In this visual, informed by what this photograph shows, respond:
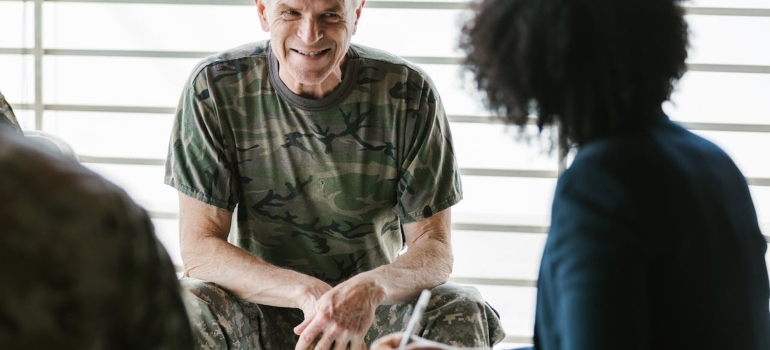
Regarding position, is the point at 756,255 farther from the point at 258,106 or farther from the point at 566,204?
the point at 258,106

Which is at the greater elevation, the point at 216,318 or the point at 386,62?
the point at 386,62

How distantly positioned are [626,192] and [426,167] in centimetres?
138

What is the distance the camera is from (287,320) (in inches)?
111

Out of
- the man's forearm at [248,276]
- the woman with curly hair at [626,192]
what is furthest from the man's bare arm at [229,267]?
the woman with curly hair at [626,192]

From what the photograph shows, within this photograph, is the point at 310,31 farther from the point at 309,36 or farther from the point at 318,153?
the point at 318,153

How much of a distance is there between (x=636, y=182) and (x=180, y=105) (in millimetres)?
1724

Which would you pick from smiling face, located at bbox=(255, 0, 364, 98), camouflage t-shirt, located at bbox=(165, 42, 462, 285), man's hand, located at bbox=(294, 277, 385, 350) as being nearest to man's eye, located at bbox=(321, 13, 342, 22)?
smiling face, located at bbox=(255, 0, 364, 98)

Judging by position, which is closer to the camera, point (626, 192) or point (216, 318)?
point (626, 192)

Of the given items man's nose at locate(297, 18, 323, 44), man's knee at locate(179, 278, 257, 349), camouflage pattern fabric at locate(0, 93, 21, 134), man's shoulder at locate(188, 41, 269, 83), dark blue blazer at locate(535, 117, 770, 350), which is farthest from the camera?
man's shoulder at locate(188, 41, 269, 83)

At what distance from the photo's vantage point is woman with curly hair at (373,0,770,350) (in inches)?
56.4

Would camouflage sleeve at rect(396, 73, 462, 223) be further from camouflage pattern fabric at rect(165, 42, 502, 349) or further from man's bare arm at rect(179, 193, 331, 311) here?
man's bare arm at rect(179, 193, 331, 311)

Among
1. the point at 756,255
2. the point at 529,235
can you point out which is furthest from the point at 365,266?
the point at 529,235

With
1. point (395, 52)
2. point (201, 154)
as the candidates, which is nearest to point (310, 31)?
point (201, 154)

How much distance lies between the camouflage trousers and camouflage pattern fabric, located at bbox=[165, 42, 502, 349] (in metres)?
0.01
